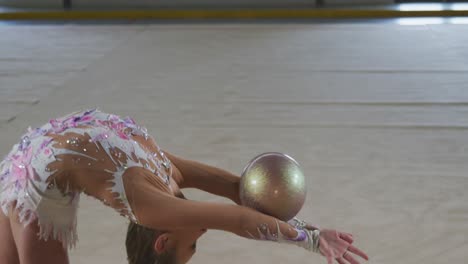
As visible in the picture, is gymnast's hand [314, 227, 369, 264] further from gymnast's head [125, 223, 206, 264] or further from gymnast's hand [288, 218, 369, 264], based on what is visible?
gymnast's head [125, 223, 206, 264]

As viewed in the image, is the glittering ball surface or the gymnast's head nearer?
the glittering ball surface

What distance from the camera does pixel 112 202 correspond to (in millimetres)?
2129

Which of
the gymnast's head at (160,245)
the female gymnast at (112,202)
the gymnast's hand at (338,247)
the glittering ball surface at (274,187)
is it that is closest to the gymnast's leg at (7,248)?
the female gymnast at (112,202)

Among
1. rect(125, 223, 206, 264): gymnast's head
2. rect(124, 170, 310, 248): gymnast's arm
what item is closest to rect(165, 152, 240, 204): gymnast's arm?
rect(125, 223, 206, 264): gymnast's head

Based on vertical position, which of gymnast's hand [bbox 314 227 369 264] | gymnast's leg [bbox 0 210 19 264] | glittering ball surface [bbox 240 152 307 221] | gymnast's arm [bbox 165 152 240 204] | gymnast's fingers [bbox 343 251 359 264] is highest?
glittering ball surface [bbox 240 152 307 221]

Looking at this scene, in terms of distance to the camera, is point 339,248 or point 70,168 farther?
point 70,168

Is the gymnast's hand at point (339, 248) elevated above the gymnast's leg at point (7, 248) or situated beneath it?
elevated above

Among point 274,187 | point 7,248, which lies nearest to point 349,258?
point 274,187

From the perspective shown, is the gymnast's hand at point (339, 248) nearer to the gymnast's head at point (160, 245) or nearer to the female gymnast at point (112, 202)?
the female gymnast at point (112, 202)

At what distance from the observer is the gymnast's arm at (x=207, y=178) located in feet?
8.01

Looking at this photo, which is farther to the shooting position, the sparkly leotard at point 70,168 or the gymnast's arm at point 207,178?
the gymnast's arm at point 207,178

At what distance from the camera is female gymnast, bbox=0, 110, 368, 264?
2.04 meters

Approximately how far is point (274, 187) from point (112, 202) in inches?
18.2

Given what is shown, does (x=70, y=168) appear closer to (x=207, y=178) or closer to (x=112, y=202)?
(x=112, y=202)
